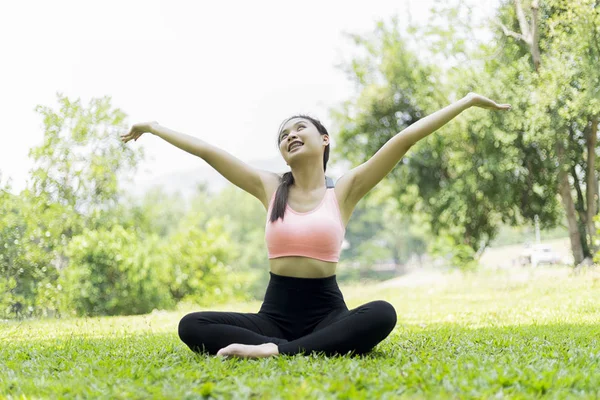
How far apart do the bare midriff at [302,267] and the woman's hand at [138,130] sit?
3.79ft

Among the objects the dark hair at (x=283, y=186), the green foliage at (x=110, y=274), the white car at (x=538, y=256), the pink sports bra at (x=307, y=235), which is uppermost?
the dark hair at (x=283, y=186)

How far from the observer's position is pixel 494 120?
41.4 feet

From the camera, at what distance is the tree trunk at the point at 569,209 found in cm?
1212

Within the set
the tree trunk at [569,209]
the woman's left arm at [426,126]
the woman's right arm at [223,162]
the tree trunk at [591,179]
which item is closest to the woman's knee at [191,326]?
the woman's right arm at [223,162]

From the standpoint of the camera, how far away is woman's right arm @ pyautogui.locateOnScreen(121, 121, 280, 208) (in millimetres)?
3566

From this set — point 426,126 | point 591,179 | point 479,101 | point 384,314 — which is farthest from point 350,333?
point 591,179

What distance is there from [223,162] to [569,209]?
34.5ft

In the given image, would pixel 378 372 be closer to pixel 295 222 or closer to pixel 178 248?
pixel 295 222

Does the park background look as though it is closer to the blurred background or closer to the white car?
the blurred background

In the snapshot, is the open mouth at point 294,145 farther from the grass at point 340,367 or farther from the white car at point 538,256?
the white car at point 538,256

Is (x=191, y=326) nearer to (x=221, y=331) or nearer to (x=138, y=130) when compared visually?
(x=221, y=331)

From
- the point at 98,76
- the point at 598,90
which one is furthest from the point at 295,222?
the point at 98,76

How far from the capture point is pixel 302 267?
331 cm

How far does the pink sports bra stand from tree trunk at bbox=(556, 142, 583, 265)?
10116 mm
